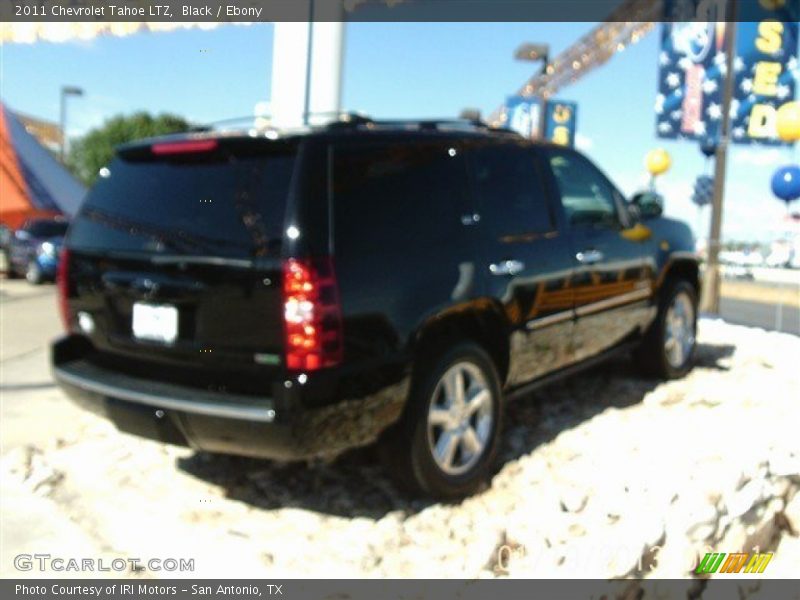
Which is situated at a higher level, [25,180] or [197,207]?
[25,180]

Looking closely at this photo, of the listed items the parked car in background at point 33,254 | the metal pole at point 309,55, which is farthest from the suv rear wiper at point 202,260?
the parked car in background at point 33,254

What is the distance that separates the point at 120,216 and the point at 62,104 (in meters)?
29.8

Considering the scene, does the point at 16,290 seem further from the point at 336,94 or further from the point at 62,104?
the point at 62,104

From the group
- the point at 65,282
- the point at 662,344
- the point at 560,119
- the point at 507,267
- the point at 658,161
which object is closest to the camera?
the point at 65,282

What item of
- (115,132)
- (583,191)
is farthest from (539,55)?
(115,132)

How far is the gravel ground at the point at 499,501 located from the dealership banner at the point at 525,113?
1645 centimetres


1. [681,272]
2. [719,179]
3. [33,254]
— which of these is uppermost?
[719,179]

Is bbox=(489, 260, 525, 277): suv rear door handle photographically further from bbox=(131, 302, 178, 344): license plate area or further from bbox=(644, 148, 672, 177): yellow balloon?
bbox=(644, 148, 672, 177): yellow balloon

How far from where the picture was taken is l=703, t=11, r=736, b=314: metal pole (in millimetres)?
11641

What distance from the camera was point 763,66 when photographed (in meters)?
11.7

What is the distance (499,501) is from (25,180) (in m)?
22.9

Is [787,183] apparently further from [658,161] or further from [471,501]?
[471,501]

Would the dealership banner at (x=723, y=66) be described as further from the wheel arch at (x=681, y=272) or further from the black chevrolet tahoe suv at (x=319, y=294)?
the black chevrolet tahoe suv at (x=319, y=294)

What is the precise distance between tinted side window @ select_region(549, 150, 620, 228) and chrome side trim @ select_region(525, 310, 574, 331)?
0.57 m
